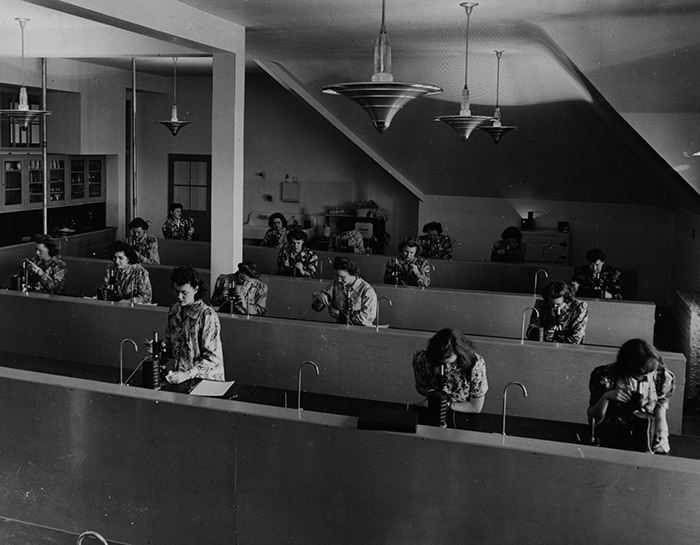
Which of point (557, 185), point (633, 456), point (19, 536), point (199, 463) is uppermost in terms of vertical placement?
point (557, 185)

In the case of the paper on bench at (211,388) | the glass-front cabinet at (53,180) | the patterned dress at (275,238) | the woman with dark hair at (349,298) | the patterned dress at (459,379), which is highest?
the glass-front cabinet at (53,180)

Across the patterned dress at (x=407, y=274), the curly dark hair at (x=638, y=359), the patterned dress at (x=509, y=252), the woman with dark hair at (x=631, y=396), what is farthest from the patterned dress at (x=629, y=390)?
the patterned dress at (x=509, y=252)

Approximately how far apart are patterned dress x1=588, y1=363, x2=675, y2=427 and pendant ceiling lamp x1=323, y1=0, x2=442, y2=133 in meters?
2.07

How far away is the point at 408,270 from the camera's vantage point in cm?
878

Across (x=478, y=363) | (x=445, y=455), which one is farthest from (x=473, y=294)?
(x=445, y=455)

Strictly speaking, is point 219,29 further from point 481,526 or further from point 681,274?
point 681,274

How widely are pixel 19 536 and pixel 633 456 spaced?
2.59 meters

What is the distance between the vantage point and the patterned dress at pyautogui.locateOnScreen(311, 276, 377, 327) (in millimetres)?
6980

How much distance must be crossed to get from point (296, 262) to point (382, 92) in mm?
6040

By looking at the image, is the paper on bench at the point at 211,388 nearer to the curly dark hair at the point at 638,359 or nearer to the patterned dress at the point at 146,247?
the curly dark hair at the point at 638,359

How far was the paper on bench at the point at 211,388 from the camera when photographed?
4684 millimetres

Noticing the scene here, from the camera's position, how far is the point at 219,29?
7.76m

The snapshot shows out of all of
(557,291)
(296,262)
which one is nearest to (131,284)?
(296,262)

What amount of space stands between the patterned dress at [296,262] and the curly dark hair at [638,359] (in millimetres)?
5170
